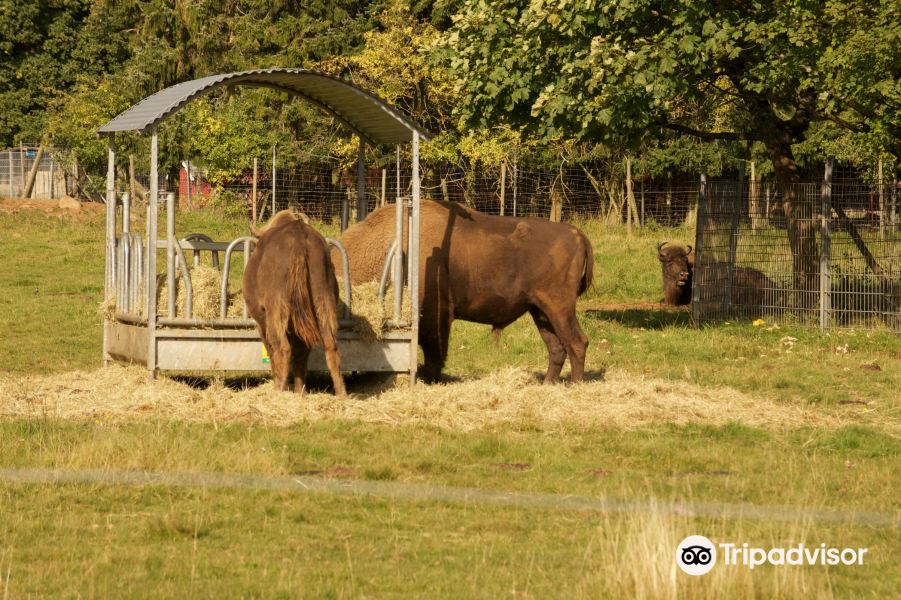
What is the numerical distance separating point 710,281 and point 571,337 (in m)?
8.16

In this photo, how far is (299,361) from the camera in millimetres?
12125

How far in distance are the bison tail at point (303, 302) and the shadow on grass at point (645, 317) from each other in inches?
376

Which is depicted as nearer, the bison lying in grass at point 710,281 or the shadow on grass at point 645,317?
the bison lying in grass at point 710,281

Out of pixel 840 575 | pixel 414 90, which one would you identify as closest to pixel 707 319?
pixel 840 575

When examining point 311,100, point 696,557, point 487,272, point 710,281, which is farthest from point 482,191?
point 696,557

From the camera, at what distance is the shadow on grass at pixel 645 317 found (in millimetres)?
20741

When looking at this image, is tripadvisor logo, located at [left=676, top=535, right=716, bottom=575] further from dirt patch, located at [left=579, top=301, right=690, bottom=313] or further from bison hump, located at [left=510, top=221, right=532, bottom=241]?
dirt patch, located at [left=579, top=301, right=690, bottom=313]

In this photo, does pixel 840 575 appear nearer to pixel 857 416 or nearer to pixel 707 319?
pixel 857 416

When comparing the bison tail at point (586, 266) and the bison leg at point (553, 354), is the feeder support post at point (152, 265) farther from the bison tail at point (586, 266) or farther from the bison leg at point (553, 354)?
the bison tail at point (586, 266)

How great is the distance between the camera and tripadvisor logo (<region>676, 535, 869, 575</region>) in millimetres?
5891

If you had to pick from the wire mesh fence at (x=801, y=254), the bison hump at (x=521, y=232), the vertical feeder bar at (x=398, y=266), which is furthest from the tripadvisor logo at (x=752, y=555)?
the wire mesh fence at (x=801, y=254)

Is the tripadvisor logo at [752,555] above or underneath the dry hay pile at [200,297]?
underneath

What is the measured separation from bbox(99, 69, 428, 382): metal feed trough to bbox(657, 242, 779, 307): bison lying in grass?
8.45m

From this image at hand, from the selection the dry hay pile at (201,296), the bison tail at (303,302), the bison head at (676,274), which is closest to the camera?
the bison tail at (303,302)
